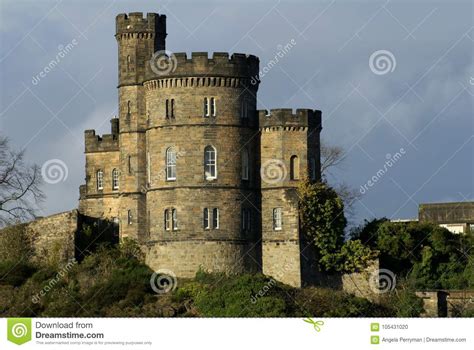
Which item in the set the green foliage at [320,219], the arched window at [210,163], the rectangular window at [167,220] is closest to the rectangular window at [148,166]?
the rectangular window at [167,220]

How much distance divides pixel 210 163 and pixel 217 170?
484mm

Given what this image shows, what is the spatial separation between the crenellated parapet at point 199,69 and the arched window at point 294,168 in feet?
15.1

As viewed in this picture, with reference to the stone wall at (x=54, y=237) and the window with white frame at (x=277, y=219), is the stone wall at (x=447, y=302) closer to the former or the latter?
the window with white frame at (x=277, y=219)

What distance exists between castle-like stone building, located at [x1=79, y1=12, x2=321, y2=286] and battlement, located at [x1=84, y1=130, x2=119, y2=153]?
13.6 ft

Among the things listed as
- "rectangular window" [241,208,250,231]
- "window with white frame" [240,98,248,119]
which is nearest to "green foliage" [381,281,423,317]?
"rectangular window" [241,208,250,231]

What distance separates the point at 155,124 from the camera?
78.5 metres

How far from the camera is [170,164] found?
3068 inches

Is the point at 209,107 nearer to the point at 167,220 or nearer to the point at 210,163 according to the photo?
the point at 210,163

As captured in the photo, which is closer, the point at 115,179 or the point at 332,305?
the point at 332,305

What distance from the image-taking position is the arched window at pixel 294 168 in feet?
261

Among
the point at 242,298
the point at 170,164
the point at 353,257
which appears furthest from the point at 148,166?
the point at 353,257

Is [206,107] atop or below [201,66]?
below
